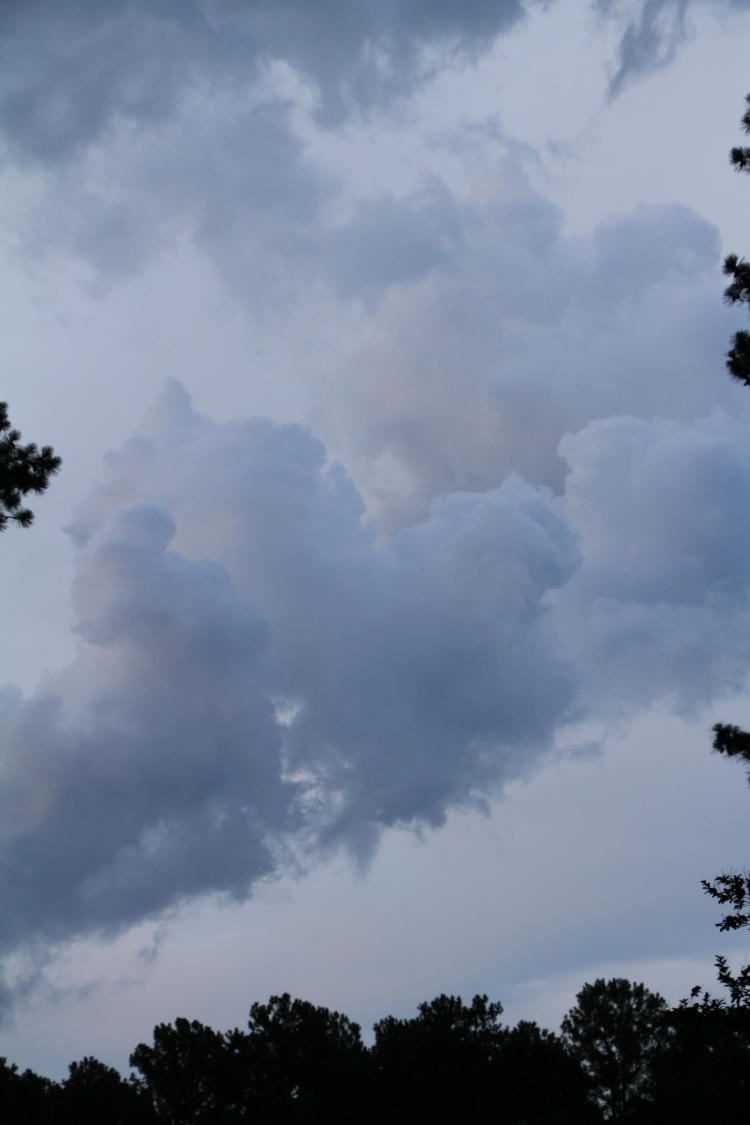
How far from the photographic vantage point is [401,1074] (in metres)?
67.9

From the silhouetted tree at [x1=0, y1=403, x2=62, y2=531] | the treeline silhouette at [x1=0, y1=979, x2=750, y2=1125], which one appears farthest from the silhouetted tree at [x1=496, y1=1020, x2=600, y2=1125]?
the silhouetted tree at [x1=0, y1=403, x2=62, y2=531]

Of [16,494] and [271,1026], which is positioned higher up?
[16,494]

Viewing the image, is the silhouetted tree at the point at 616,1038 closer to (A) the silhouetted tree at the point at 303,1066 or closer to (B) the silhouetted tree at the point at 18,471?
(A) the silhouetted tree at the point at 303,1066

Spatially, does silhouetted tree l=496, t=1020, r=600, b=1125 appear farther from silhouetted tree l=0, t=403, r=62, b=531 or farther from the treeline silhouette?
silhouetted tree l=0, t=403, r=62, b=531

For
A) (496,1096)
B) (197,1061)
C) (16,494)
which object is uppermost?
(16,494)

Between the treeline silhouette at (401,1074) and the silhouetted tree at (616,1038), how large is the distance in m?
0.08

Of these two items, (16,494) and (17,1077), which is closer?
(16,494)

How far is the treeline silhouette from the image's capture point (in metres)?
62.7

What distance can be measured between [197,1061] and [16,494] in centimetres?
6246

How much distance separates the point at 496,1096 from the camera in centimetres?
6450

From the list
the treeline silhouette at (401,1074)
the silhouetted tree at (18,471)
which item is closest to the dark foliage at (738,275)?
the silhouetted tree at (18,471)

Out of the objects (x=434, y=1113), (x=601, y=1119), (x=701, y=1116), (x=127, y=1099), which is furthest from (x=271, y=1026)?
(x=701, y=1116)

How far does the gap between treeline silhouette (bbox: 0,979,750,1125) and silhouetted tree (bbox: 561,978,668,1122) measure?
3.0 inches

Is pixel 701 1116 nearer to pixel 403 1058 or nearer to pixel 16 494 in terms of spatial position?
pixel 403 1058
